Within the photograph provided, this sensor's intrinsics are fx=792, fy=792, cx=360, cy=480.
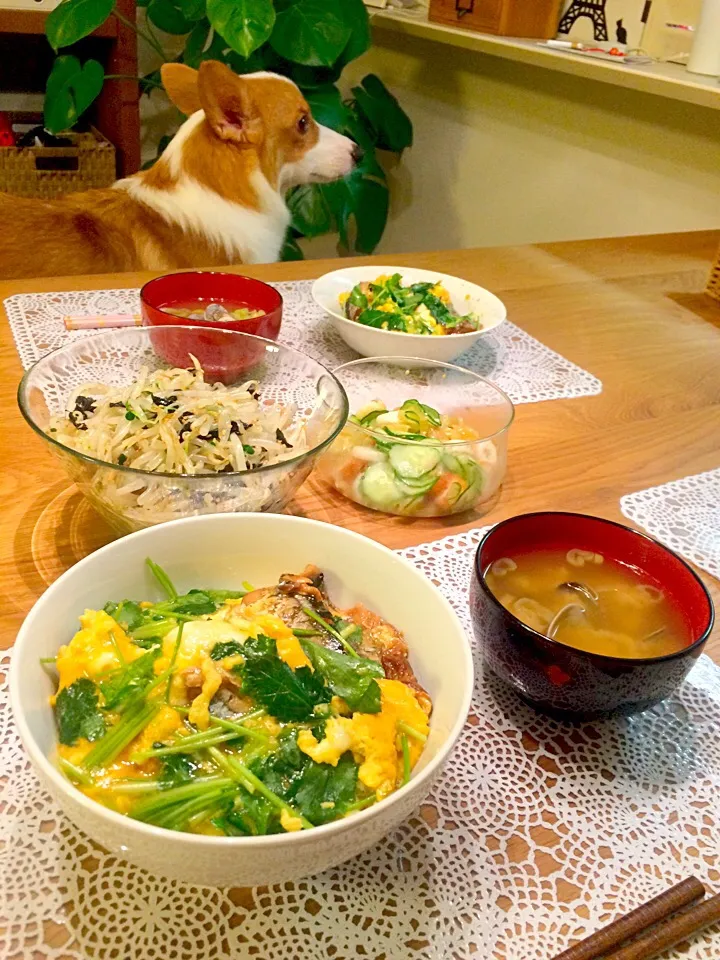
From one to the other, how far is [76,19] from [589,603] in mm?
2410

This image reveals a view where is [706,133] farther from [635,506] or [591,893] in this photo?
[591,893]

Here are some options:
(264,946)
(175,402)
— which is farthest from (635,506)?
(264,946)

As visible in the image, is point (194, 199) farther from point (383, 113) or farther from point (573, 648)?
point (573, 648)

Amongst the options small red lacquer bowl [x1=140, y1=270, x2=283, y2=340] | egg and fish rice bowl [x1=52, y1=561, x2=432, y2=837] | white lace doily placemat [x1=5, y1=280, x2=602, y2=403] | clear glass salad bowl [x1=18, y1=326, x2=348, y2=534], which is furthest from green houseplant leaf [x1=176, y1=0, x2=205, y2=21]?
egg and fish rice bowl [x1=52, y1=561, x2=432, y2=837]

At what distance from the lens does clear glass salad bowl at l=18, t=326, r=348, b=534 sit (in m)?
0.72

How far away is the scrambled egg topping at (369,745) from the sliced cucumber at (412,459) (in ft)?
1.26

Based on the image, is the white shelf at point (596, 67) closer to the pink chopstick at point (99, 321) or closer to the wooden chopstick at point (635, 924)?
the pink chopstick at point (99, 321)

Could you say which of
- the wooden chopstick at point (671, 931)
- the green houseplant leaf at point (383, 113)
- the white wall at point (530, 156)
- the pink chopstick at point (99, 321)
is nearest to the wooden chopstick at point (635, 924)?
the wooden chopstick at point (671, 931)

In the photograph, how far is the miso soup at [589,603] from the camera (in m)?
0.67

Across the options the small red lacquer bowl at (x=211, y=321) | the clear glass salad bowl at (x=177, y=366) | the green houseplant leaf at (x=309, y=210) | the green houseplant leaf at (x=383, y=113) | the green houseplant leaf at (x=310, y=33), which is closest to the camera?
the clear glass salad bowl at (x=177, y=366)

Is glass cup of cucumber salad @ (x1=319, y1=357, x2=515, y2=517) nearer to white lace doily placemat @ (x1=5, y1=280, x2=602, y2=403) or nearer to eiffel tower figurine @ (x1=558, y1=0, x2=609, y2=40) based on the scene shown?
white lace doily placemat @ (x1=5, y1=280, x2=602, y2=403)

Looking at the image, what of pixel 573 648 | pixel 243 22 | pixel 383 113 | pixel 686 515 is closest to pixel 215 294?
pixel 686 515

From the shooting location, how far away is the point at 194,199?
1990mm

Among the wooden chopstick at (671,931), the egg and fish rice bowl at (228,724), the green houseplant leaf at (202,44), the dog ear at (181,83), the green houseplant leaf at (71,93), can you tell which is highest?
the green houseplant leaf at (202,44)
